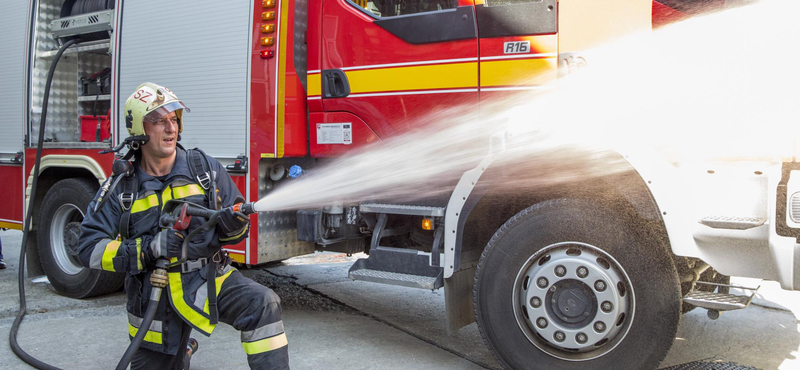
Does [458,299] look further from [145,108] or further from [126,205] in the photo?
[145,108]

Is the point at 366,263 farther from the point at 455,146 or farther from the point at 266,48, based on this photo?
the point at 266,48

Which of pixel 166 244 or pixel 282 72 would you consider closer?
pixel 166 244

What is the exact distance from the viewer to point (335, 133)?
4.48 meters

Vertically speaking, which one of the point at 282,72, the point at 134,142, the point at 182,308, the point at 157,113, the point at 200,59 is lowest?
the point at 182,308

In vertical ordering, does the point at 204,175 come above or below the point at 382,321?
above

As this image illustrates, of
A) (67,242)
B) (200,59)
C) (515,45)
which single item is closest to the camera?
(515,45)

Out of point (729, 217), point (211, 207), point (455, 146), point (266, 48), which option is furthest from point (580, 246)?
point (266, 48)

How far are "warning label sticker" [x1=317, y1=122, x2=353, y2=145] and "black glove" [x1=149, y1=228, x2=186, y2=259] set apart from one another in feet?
5.57

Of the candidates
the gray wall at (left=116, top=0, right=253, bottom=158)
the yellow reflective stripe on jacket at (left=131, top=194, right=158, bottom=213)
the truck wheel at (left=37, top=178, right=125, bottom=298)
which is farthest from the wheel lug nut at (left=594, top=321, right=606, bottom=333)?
the truck wheel at (left=37, top=178, right=125, bottom=298)

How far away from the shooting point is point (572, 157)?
344 cm

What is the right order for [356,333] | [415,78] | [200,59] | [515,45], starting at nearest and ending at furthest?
[515,45] < [415,78] < [356,333] < [200,59]

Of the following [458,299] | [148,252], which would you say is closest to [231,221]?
[148,252]

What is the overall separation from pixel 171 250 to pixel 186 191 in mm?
390

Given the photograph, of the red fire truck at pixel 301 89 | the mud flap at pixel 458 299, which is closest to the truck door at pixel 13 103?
the red fire truck at pixel 301 89
